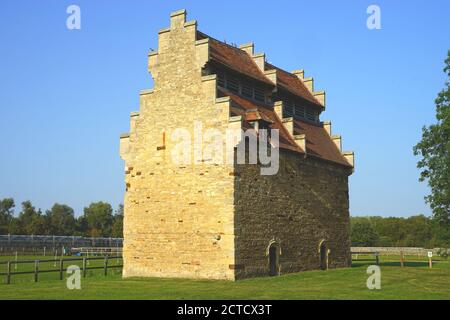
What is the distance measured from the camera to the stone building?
2303cm

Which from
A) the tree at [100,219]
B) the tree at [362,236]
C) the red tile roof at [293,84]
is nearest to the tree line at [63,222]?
the tree at [100,219]

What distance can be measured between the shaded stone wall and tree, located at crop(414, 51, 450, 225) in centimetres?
519

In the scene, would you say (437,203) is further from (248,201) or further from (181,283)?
(181,283)

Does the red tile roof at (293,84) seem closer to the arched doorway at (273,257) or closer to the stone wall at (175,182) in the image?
the stone wall at (175,182)

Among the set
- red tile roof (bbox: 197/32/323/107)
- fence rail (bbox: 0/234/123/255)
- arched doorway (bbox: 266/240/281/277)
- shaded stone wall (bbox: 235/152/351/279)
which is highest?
red tile roof (bbox: 197/32/323/107)

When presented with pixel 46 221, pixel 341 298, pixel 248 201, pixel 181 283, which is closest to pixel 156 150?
pixel 248 201

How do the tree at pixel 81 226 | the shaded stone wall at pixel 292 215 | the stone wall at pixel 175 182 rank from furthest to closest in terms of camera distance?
1. the tree at pixel 81 226
2. the shaded stone wall at pixel 292 215
3. the stone wall at pixel 175 182

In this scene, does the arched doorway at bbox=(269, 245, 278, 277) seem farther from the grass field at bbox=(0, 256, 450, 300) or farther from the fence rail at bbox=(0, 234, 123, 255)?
the fence rail at bbox=(0, 234, 123, 255)

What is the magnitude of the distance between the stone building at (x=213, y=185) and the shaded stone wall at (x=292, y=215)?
2.2 inches

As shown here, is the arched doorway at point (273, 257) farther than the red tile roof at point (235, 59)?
No

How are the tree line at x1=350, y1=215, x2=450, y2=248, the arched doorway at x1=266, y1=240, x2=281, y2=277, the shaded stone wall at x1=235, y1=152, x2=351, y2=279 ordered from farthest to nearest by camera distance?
1. the tree line at x1=350, y1=215, x2=450, y2=248
2. the arched doorway at x1=266, y1=240, x2=281, y2=277
3. the shaded stone wall at x1=235, y1=152, x2=351, y2=279

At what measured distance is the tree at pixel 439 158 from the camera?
92.7 ft

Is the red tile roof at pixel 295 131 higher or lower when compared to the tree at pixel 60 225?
higher

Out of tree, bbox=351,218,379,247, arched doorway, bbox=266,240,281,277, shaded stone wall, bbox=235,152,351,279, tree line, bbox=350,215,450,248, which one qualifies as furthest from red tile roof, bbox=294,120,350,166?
tree, bbox=351,218,379,247
